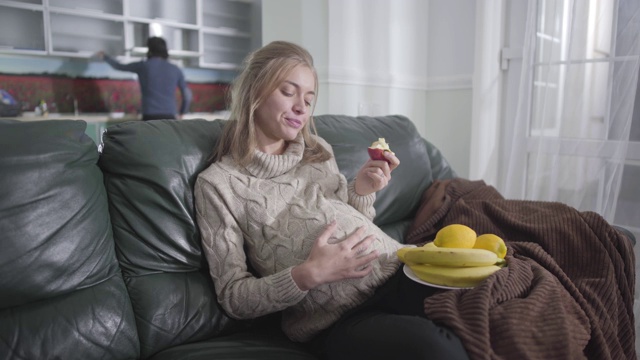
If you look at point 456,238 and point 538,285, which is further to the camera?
point 456,238

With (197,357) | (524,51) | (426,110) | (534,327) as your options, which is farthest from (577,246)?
(426,110)

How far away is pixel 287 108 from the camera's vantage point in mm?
1552

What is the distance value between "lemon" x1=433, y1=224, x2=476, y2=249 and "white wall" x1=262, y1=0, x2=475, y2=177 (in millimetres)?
1706

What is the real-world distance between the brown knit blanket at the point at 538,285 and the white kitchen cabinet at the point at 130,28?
15.3ft

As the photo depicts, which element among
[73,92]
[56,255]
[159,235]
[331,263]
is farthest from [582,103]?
[73,92]

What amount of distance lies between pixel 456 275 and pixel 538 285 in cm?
21

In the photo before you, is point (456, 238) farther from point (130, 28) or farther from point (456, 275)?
point (130, 28)

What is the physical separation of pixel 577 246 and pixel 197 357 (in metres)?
1.21

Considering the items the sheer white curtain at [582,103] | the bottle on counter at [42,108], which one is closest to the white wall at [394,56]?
the sheer white curtain at [582,103]

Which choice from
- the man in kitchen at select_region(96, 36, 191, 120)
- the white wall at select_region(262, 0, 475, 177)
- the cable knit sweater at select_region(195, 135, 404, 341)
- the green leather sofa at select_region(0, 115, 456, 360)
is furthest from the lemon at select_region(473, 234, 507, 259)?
the man in kitchen at select_region(96, 36, 191, 120)

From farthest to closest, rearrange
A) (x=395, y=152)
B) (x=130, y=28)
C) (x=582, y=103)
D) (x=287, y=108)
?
(x=130, y=28) < (x=582, y=103) < (x=395, y=152) < (x=287, y=108)

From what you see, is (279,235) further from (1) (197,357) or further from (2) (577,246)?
(2) (577,246)

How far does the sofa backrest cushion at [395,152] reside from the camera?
1.96m

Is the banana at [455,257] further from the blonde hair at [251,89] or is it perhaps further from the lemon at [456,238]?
the blonde hair at [251,89]
